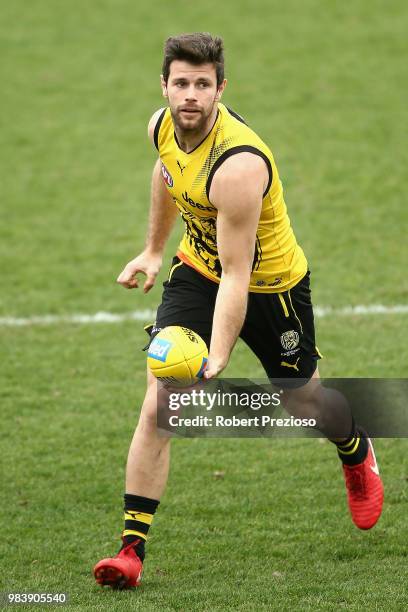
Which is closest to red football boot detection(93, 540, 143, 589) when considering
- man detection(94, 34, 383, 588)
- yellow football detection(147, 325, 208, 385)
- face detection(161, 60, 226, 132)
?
man detection(94, 34, 383, 588)

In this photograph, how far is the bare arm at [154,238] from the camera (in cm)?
625

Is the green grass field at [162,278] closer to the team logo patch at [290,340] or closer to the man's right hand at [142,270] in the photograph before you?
the team logo patch at [290,340]

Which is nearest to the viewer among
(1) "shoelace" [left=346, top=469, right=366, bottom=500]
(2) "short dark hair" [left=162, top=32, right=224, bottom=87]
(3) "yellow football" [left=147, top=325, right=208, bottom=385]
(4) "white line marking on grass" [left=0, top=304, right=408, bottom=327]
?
(3) "yellow football" [left=147, top=325, right=208, bottom=385]

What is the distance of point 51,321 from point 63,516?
144 inches

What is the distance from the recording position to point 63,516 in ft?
21.2

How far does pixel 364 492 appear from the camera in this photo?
6141 mm

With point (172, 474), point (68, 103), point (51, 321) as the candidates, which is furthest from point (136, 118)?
point (172, 474)

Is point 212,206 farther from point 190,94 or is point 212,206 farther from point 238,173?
point 190,94

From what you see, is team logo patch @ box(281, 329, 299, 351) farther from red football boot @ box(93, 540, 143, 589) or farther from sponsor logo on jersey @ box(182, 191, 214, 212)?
red football boot @ box(93, 540, 143, 589)

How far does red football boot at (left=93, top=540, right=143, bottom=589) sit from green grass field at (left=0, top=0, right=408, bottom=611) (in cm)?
8

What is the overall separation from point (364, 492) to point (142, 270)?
1681 millimetres

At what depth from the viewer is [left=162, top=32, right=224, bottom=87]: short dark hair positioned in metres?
5.29

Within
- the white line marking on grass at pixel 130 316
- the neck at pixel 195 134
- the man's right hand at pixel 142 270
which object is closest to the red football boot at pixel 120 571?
the man's right hand at pixel 142 270

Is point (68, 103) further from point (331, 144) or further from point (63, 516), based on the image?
point (63, 516)
